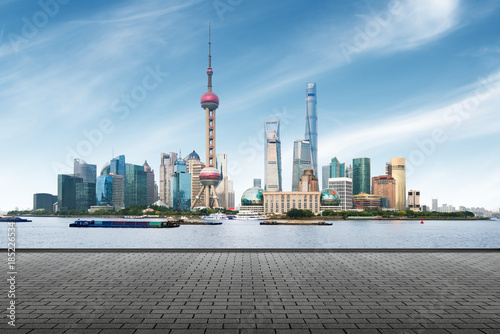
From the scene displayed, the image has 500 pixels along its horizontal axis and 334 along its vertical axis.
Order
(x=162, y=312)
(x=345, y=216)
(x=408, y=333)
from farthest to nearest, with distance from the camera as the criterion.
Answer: (x=345, y=216) → (x=162, y=312) → (x=408, y=333)

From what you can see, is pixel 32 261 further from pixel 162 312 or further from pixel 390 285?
pixel 390 285

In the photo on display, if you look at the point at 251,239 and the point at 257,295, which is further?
the point at 251,239

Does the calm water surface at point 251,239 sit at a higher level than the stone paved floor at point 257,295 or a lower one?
lower

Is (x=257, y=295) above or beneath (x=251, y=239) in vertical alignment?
above

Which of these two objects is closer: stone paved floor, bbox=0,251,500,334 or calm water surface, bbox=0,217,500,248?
stone paved floor, bbox=0,251,500,334

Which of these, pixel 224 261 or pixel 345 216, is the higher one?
pixel 224 261

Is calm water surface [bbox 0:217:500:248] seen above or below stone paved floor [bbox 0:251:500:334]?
below

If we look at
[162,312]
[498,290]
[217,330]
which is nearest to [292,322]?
[217,330]

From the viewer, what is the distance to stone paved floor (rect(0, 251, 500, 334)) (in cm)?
906

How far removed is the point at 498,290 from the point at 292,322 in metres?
8.31

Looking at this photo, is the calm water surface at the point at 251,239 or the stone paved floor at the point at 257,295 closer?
the stone paved floor at the point at 257,295

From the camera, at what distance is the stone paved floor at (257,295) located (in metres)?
9.06

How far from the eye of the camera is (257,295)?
11836mm

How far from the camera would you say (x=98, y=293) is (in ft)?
39.6
